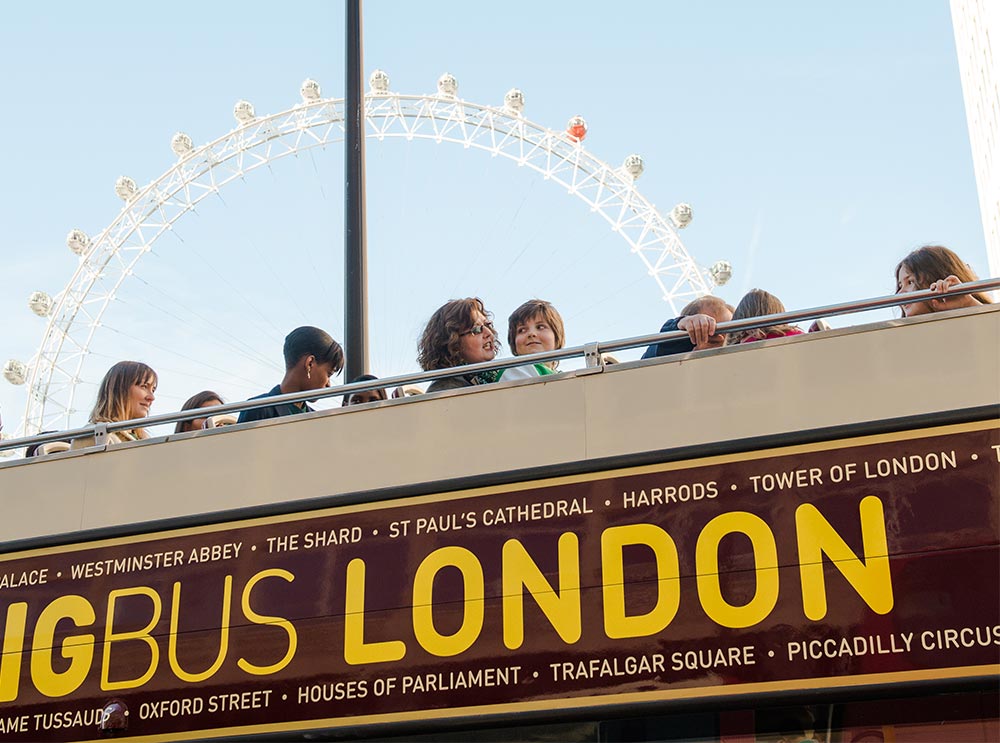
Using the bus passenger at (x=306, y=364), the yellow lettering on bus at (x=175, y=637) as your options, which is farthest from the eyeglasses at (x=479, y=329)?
the yellow lettering on bus at (x=175, y=637)

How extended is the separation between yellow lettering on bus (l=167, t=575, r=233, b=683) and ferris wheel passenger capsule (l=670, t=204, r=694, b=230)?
698 inches

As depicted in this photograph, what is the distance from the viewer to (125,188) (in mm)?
23453

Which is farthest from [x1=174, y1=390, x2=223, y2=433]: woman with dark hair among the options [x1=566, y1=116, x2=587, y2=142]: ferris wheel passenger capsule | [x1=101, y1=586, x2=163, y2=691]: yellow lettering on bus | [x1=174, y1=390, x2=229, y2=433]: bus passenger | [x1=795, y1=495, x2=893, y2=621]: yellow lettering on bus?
[x1=566, y1=116, x2=587, y2=142]: ferris wheel passenger capsule

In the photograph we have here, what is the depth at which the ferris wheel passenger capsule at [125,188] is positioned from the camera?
23.4 meters

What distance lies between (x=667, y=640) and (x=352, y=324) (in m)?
3.51

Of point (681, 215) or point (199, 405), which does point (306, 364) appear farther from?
point (681, 215)

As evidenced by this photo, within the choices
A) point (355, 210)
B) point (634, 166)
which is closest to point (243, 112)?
point (634, 166)

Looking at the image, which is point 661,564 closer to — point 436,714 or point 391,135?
point 436,714

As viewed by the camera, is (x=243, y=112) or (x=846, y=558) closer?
(x=846, y=558)

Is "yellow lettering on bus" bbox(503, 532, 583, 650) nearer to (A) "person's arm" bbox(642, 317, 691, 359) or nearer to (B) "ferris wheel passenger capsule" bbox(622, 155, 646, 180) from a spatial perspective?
(A) "person's arm" bbox(642, 317, 691, 359)

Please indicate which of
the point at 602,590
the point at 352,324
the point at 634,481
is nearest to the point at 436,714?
the point at 602,590

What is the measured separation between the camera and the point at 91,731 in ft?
16.0

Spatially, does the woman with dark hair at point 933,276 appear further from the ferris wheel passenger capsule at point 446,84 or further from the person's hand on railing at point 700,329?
the ferris wheel passenger capsule at point 446,84

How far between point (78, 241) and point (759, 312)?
20.9 metres
